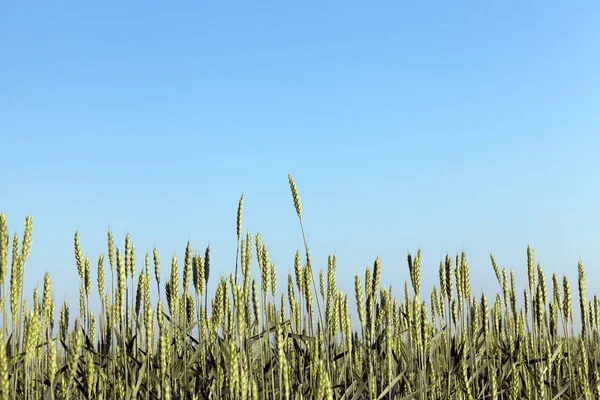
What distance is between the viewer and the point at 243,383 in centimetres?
191

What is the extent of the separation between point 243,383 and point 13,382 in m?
1.98

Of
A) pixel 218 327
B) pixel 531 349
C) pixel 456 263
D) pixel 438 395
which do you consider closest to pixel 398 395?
pixel 438 395

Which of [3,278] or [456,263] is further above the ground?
[456,263]

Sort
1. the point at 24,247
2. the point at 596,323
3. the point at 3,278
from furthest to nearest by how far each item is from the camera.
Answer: the point at 596,323 < the point at 24,247 < the point at 3,278

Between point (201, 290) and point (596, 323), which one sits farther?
point (596, 323)

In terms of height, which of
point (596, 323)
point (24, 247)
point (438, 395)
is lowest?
point (438, 395)

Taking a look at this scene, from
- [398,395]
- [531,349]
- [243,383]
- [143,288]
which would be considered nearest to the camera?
[243,383]

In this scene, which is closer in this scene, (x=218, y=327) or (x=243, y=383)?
(x=243, y=383)

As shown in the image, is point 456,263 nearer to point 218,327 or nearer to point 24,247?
point 218,327

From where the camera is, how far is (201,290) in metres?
3.66

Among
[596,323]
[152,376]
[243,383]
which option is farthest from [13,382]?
[596,323]

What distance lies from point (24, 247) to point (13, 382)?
3.12 ft

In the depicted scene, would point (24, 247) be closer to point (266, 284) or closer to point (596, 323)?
point (266, 284)

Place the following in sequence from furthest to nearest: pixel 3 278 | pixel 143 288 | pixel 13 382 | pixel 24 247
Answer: pixel 143 288, pixel 13 382, pixel 24 247, pixel 3 278
